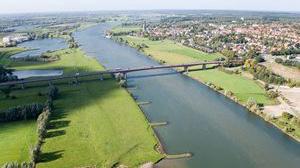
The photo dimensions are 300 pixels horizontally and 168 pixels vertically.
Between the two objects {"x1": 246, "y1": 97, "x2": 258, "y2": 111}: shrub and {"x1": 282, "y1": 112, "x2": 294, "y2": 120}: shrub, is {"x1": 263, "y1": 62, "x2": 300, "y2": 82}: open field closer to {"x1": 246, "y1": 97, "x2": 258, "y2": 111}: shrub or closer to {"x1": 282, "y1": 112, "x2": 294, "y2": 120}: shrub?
{"x1": 246, "y1": 97, "x2": 258, "y2": 111}: shrub

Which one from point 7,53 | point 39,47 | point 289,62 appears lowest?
point 39,47

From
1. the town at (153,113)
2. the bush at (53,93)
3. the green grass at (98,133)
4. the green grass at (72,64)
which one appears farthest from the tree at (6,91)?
the green grass at (72,64)

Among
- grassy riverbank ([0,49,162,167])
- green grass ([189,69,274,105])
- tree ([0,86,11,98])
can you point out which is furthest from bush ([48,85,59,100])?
green grass ([189,69,274,105])

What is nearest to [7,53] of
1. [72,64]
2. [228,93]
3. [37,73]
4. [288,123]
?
[72,64]

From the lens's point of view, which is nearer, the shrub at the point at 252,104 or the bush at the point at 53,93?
the shrub at the point at 252,104

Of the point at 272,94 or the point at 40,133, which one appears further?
the point at 272,94

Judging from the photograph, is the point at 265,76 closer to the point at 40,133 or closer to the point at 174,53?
the point at 174,53

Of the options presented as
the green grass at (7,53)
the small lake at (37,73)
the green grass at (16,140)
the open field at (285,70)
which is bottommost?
the green grass at (7,53)

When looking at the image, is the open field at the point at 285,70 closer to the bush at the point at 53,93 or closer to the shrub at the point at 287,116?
the shrub at the point at 287,116
